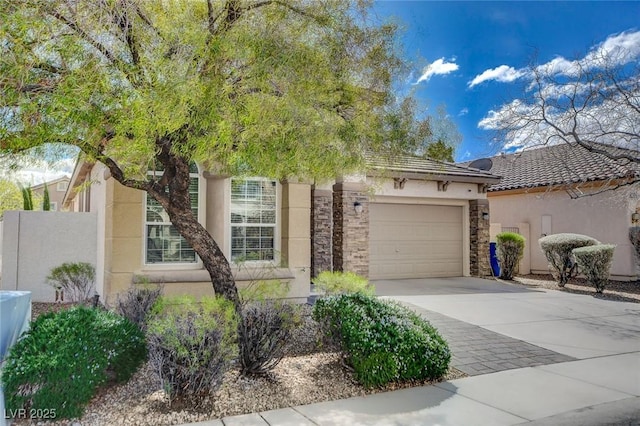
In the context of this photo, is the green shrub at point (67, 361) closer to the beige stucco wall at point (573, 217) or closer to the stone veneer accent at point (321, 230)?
the stone veneer accent at point (321, 230)

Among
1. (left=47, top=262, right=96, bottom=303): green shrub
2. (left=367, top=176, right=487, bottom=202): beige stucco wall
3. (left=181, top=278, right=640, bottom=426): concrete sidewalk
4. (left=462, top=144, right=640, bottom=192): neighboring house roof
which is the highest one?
(left=462, top=144, right=640, bottom=192): neighboring house roof

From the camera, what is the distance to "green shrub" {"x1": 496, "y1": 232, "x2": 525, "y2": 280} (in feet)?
50.8

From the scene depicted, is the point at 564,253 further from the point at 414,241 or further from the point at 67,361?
the point at 67,361

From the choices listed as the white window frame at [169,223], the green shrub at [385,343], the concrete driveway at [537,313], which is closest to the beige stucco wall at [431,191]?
the concrete driveway at [537,313]

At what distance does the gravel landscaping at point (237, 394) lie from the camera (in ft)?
14.8

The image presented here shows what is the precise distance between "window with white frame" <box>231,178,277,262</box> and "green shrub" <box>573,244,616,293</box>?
9066mm

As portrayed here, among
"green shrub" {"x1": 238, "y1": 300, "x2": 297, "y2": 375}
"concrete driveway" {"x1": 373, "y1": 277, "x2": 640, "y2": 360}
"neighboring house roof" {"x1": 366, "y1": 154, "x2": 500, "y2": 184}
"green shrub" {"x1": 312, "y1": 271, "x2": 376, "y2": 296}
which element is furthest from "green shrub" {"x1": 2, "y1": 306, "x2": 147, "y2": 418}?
"neighboring house roof" {"x1": 366, "y1": 154, "x2": 500, "y2": 184}

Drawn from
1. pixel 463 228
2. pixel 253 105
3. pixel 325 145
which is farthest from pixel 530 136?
pixel 253 105

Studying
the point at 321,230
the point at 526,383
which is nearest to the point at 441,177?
the point at 321,230

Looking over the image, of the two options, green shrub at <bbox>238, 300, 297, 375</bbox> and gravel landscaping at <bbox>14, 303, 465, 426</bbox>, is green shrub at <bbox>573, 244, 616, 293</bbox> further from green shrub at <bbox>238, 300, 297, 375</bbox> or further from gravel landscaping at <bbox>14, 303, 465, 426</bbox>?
green shrub at <bbox>238, 300, 297, 375</bbox>

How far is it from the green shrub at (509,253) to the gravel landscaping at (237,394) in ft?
34.3

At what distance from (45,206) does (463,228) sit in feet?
48.6

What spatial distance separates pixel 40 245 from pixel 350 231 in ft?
26.5

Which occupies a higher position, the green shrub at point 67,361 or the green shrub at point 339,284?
the green shrub at point 339,284
